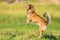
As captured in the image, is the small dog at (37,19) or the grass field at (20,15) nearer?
the small dog at (37,19)

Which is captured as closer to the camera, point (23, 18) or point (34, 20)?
point (34, 20)

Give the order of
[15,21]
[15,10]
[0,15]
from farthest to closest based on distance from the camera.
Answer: [15,10]
[0,15]
[15,21]

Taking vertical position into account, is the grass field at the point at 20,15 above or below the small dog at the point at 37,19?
below

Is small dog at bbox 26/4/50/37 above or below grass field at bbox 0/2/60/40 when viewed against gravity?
above

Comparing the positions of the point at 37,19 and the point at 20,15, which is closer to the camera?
the point at 37,19

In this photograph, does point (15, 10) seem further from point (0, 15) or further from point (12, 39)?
point (12, 39)

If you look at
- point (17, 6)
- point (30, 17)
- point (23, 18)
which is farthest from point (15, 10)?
point (30, 17)

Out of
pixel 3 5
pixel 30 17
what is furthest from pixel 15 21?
pixel 30 17

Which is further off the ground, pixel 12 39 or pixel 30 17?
pixel 30 17

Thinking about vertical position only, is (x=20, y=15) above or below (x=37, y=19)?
below

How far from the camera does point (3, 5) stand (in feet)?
A: 82.4

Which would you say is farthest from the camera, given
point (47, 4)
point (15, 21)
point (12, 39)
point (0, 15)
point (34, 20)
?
point (47, 4)

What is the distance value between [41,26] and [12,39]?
1118mm

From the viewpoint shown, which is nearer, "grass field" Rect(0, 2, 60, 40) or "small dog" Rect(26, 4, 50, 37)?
"small dog" Rect(26, 4, 50, 37)
